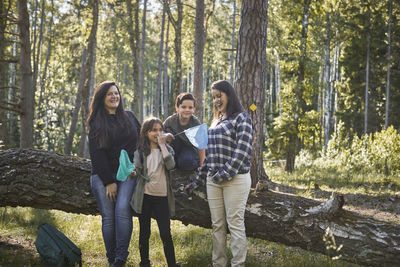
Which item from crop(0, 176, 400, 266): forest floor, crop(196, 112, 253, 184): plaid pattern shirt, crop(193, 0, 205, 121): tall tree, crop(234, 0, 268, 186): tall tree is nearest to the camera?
crop(196, 112, 253, 184): plaid pattern shirt

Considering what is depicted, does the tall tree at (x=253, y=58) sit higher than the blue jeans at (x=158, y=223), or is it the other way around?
the tall tree at (x=253, y=58)

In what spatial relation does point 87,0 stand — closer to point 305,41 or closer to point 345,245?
point 305,41

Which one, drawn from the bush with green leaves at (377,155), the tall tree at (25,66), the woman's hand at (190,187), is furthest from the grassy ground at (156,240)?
the bush with green leaves at (377,155)

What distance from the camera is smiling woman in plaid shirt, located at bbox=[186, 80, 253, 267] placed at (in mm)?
3551

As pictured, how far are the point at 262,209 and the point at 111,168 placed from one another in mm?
1911

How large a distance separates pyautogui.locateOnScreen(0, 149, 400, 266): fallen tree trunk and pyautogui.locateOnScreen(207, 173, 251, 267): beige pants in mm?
538

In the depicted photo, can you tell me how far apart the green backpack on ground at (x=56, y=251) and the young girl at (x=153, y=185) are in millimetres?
791

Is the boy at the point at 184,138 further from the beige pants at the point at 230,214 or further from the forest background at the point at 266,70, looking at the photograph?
the forest background at the point at 266,70

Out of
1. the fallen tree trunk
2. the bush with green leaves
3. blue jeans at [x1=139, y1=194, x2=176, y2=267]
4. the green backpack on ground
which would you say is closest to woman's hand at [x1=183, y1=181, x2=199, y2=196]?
the fallen tree trunk

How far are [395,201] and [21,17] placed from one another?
27.6ft

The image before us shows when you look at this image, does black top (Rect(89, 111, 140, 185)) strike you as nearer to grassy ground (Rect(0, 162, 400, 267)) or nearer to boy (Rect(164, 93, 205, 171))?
boy (Rect(164, 93, 205, 171))

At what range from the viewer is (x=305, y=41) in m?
12.3

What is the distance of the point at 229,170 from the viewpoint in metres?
3.50

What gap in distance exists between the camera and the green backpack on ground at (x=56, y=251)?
12.5ft
